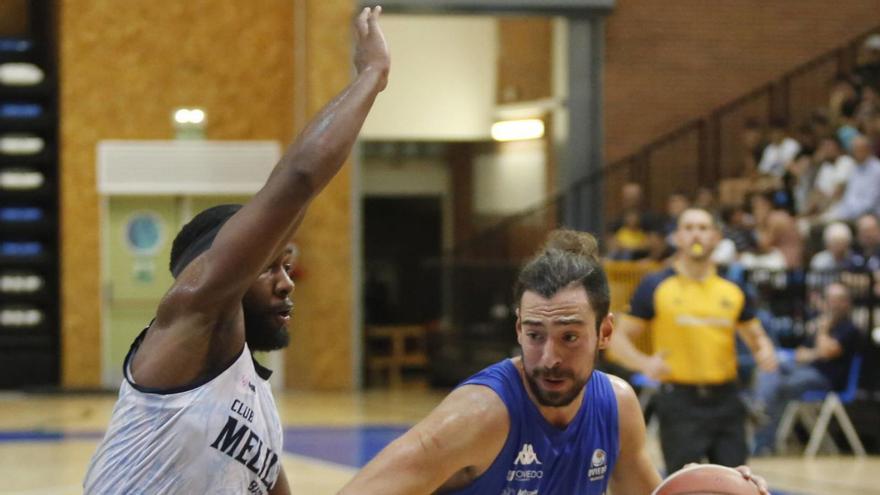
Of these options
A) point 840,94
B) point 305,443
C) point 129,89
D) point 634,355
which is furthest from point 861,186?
point 129,89

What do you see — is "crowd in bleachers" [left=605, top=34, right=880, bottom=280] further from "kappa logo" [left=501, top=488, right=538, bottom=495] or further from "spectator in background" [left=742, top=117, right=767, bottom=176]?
"kappa logo" [left=501, top=488, right=538, bottom=495]

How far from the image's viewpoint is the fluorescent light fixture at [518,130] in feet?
72.3

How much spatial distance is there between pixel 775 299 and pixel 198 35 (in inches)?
381

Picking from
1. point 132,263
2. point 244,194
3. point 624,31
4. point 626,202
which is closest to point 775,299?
point 626,202

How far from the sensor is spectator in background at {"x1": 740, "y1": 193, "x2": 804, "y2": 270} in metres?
15.6

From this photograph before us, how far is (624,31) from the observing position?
2114cm

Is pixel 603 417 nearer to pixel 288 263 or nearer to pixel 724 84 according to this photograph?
pixel 288 263

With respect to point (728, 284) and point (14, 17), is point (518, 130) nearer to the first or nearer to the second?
point (14, 17)

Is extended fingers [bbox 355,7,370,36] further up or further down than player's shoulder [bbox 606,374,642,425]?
further up

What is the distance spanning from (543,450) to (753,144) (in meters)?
16.5

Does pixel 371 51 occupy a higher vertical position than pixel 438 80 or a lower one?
lower

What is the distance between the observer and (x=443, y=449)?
3.58m

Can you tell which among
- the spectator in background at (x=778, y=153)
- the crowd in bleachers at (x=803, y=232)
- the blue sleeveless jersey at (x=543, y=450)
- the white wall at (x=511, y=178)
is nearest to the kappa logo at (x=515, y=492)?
the blue sleeveless jersey at (x=543, y=450)

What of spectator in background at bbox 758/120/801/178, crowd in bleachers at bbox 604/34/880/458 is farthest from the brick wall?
spectator in background at bbox 758/120/801/178
